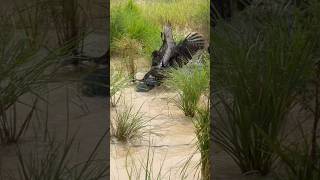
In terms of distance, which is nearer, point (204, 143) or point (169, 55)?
point (204, 143)

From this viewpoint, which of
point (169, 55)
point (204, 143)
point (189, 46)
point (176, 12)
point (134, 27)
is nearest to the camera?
point (204, 143)

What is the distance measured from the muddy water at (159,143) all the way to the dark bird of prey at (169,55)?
0.16ft

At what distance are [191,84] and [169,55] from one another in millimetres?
443

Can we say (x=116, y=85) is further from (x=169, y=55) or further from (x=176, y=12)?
(x=176, y=12)

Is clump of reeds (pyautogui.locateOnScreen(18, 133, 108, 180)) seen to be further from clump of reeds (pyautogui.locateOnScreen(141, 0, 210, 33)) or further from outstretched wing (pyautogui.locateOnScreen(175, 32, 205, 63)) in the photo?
clump of reeds (pyautogui.locateOnScreen(141, 0, 210, 33))

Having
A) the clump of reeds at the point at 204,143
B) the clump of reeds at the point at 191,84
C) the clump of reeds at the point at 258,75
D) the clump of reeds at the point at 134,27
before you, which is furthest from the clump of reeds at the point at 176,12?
the clump of reeds at the point at 258,75

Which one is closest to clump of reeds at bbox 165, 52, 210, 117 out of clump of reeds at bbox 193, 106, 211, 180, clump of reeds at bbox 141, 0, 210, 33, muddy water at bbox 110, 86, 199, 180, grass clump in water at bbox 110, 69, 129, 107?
muddy water at bbox 110, 86, 199, 180

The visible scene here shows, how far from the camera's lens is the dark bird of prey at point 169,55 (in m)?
2.69

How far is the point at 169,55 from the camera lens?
282cm

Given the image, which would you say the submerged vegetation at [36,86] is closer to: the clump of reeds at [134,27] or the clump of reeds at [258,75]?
the clump of reeds at [258,75]

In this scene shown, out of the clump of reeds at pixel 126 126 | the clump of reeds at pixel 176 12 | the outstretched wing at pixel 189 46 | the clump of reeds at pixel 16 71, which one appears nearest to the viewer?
the clump of reeds at pixel 16 71

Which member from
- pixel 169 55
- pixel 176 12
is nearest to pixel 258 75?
pixel 169 55

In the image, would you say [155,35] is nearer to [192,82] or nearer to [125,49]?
[125,49]

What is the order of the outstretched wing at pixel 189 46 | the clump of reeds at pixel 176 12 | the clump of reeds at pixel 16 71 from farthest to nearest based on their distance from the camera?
1. the clump of reeds at pixel 176 12
2. the outstretched wing at pixel 189 46
3. the clump of reeds at pixel 16 71
